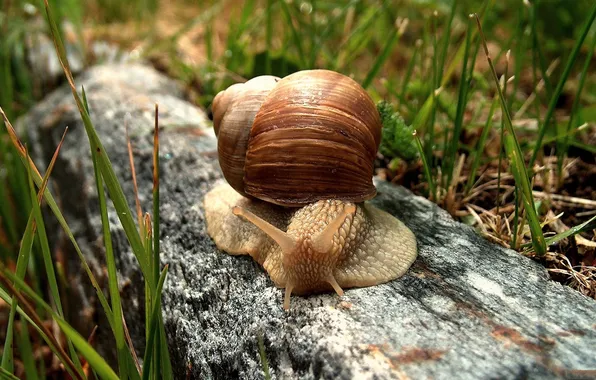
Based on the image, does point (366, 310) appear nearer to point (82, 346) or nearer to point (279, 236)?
point (279, 236)

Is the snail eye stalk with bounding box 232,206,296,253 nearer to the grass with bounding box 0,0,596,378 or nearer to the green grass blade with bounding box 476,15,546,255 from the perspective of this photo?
the grass with bounding box 0,0,596,378

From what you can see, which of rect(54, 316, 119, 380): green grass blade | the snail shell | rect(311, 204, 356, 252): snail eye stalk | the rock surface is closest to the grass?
rect(54, 316, 119, 380): green grass blade

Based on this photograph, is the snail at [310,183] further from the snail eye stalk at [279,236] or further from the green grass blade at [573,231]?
the green grass blade at [573,231]

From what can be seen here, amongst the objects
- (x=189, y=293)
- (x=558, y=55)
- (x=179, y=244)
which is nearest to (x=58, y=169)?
(x=179, y=244)

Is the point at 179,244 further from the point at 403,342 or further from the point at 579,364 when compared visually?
the point at 579,364

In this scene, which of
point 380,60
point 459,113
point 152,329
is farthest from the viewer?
point 380,60

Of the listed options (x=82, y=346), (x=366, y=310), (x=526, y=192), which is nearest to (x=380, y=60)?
(x=526, y=192)

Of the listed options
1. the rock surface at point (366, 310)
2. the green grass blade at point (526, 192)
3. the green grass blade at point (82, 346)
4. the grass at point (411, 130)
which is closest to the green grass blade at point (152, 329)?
the grass at point (411, 130)
